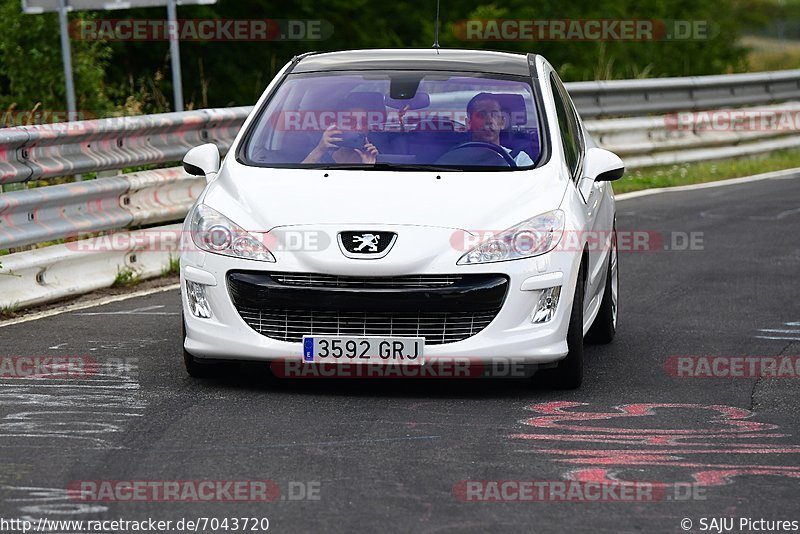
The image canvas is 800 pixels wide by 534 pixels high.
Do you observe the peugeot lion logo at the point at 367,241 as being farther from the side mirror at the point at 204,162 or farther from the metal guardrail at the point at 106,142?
the metal guardrail at the point at 106,142

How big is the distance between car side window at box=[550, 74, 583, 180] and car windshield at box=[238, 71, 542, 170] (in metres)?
0.19

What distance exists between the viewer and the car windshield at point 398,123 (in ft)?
26.2

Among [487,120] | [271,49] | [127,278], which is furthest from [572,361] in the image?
[271,49]

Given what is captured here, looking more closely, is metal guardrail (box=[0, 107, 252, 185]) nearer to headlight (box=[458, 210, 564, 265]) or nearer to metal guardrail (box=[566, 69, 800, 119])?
headlight (box=[458, 210, 564, 265])

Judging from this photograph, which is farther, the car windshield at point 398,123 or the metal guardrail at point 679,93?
the metal guardrail at point 679,93

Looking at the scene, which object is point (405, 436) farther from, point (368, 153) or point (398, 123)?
point (398, 123)

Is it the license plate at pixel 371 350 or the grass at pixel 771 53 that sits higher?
the license plate at pixel 371 350

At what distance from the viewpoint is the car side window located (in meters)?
8.23

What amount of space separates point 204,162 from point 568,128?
76.6 inches

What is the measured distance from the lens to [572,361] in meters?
7.47

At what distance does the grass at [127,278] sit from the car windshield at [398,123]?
2.61m

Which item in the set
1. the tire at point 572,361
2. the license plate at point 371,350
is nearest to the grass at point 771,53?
the tire at point 572,361

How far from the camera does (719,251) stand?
12711mm

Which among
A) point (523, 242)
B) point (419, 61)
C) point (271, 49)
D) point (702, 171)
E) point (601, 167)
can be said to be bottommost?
point (271, 49)
